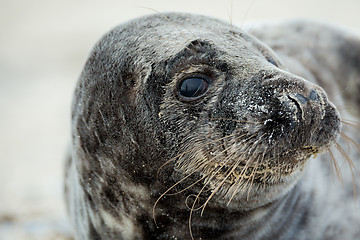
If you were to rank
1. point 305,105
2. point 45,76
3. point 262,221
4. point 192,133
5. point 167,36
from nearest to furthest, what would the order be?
point 305,105, point 192,133, point 167,36, point 262,221, point 45,76

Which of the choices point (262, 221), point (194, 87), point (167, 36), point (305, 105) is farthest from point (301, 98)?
point (262, 221)

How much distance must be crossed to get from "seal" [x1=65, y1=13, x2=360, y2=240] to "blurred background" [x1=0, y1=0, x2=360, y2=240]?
53 cm

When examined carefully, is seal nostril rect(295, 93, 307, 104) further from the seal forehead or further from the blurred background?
the blurred background

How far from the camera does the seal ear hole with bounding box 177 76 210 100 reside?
2637 mm

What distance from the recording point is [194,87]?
264cm

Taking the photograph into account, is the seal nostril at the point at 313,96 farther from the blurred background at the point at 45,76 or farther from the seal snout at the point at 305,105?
the blurred background at the point at 45,76

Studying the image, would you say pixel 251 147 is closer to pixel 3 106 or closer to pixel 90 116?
pixel 90 116

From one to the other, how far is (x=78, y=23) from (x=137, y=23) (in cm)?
1187

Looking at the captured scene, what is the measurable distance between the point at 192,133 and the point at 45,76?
28.0 ft

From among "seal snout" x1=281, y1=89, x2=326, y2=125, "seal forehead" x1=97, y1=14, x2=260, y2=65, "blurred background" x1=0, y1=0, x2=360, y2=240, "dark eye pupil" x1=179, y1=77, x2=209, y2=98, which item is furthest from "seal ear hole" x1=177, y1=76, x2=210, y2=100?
"blurred background" x1=0, y1=0, x2=360, y2=240

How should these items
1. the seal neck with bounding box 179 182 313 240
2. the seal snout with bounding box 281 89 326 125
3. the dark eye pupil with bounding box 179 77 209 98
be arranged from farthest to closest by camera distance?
the seal neck with bounding box 179 182 313 240
the dark eye pupil with bounding box 179 77 209 98
the seal snout with bounding box 281 89 326 125

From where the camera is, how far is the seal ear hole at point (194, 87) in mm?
2637

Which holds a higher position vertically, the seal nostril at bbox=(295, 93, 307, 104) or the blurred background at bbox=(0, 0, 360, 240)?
the blurred background at bbox=(0, 0, 360, 240)

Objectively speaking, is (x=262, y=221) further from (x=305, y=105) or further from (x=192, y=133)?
(x=305, y=105)
